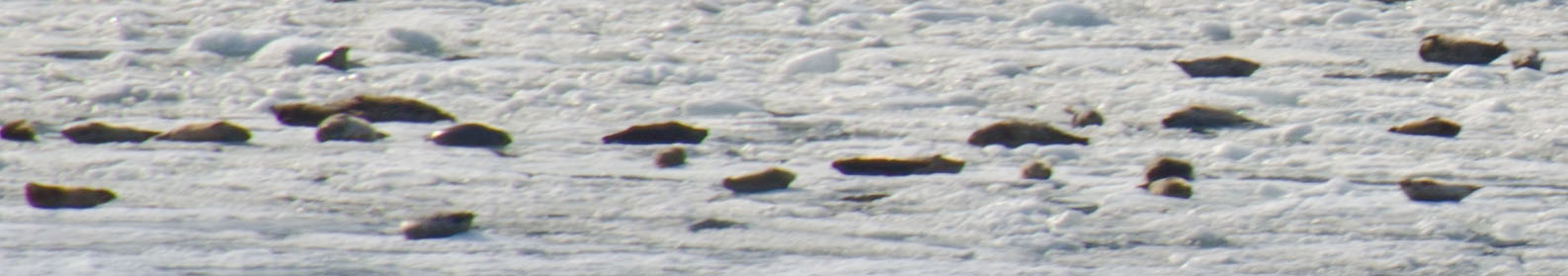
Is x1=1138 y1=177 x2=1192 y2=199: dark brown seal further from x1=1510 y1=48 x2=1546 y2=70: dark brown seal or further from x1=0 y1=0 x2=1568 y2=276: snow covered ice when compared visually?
x1=1510 y1=48 x2=1546 y2=70: dark brown seal

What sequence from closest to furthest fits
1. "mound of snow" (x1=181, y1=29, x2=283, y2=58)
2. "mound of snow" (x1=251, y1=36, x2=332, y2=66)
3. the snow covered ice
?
1. the snow covered ice
2. "mound of snow" (x1=251, y1=36, x2=332, y2=66)
3. "mound of snow" (x1=181, y1=29, x2=283, y2=58)

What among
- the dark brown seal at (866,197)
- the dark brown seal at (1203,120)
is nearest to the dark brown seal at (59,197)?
the dark brown seal at (866,197)

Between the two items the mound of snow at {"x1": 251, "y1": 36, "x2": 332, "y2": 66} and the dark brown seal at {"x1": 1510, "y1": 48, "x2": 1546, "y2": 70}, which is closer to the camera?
the dark brown seal at {"x1": 1510, "y1": 48, "x2": 1546, "y2": 70}

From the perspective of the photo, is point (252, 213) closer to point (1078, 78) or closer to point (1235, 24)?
point (1078, 78)

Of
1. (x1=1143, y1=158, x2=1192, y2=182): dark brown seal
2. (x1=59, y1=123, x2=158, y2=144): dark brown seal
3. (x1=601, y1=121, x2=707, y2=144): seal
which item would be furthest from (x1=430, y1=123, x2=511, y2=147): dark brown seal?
(x1=1143, y1=158, x2=1192, y2=182): dark brown seal

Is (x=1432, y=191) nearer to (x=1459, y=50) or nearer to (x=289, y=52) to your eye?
Result: (x=1459, y=50)

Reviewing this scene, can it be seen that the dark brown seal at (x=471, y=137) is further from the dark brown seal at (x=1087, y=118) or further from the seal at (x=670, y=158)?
the dark brown seal at (x=1087, y=118)
